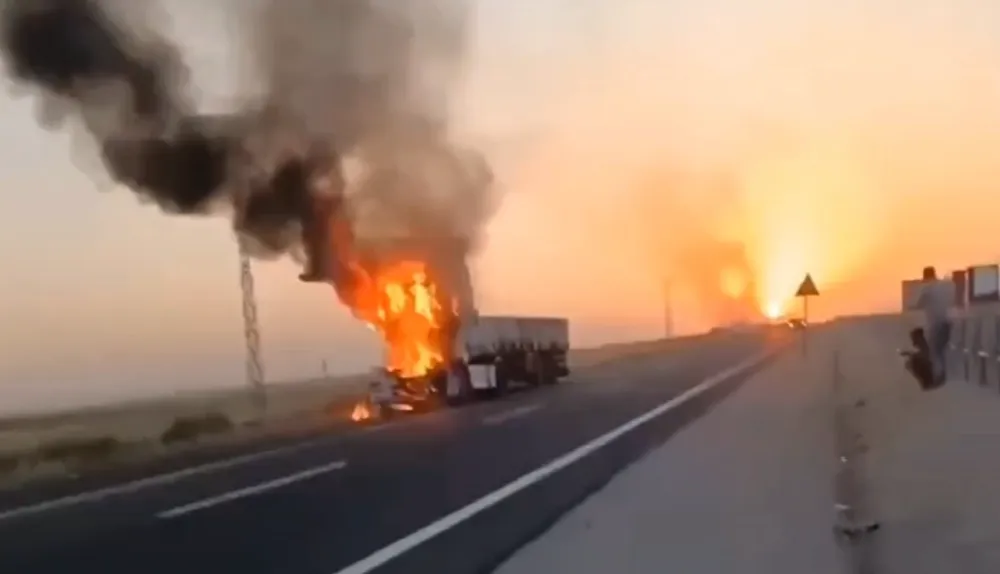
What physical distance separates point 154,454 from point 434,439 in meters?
6.86

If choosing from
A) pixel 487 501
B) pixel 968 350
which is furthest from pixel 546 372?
pixel 487 501

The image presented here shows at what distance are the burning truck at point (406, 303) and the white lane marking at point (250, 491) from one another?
16241 mm

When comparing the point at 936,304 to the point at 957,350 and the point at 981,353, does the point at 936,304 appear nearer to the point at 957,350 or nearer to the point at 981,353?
the point at 981,353

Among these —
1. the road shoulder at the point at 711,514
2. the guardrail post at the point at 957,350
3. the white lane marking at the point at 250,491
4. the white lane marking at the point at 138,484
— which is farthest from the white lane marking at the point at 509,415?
the guardrail post at the point at 957,350

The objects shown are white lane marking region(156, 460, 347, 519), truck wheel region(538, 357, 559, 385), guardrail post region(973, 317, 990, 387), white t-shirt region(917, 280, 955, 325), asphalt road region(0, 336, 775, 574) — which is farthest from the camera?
truck wheel region(538, 357, 559, 385)

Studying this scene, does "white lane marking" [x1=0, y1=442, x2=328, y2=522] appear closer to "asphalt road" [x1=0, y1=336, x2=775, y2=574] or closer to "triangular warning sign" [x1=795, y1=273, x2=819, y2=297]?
"asphalt road" [x1=0, y1=336, x2=775, y2=574]

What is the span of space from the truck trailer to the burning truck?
4 centimetres

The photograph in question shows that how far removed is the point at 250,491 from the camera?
17.9 m

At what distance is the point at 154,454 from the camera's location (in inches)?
1155

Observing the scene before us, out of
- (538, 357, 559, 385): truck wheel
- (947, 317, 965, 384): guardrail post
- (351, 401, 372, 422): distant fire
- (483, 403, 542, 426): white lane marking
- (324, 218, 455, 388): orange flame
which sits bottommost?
(538, 357, 559, 385): truck wheel

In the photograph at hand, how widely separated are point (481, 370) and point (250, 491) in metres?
25.1

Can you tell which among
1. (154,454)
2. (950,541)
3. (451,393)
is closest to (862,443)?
(950,541)

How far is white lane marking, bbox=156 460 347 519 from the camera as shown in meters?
16.1

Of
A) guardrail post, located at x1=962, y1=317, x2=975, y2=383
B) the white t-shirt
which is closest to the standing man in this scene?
the white t-shirt
